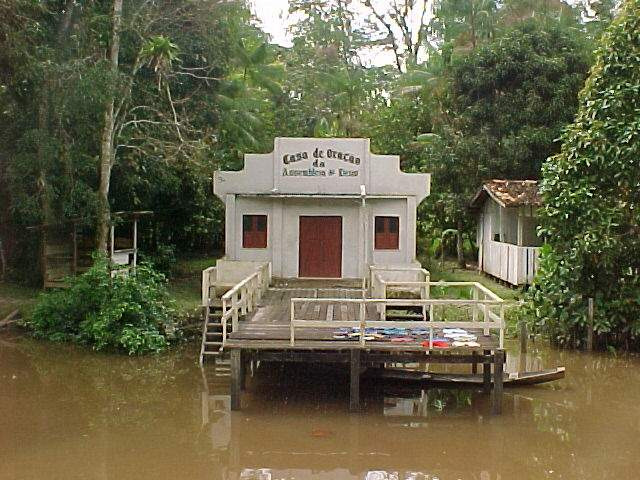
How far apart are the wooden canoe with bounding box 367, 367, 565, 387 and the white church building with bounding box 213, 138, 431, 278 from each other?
7119mm

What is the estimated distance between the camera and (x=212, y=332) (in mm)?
17078

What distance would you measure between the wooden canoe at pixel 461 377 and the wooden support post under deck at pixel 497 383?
102 cm

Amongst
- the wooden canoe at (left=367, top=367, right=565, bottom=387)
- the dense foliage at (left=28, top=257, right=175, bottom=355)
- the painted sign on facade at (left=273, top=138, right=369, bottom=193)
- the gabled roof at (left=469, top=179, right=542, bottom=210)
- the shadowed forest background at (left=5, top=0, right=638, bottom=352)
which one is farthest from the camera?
the gabled roof at (left=469, top=179, right=542, bottom=210)

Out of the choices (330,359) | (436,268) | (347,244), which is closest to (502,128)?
(436,268)

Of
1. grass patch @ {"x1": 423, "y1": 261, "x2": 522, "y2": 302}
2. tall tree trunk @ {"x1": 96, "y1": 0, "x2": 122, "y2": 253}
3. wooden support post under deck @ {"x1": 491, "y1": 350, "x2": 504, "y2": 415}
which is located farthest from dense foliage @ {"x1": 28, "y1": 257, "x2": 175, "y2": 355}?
grass patch @ {"x1": 423, "y1": 261, "x2": 522, "y2": 302}

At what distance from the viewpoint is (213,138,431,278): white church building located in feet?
69.9

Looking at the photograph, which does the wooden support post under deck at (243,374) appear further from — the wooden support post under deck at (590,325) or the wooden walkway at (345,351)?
the wooden support post under deck at (590,325)

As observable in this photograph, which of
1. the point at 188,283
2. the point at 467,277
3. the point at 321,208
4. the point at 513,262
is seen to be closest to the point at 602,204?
the point at 513,262

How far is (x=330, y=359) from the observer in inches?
501

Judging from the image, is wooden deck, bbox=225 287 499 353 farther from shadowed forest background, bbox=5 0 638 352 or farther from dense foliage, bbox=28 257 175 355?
shadowed forest background, bbox=5 0 638 352

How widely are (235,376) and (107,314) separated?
654cm

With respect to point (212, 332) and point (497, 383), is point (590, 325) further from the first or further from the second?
point (212, 332)

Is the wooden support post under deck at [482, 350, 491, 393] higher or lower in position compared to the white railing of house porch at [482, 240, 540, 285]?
lower

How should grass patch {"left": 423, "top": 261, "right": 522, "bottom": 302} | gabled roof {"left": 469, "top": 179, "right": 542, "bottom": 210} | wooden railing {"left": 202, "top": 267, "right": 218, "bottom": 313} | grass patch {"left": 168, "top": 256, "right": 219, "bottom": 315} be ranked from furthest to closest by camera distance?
gabled roof {"left": 469, "top": 179, "right": 542, "bottom": 210}
grass patch {"left": 423, "top": 261, "right": 522, "bottom": 302}
grass patch {"left": 168, "top": 256, "right": 219, "bottom": 315}
wooden railing {"left": 202, "top": 267, "right": 218, "bottom": 313}
